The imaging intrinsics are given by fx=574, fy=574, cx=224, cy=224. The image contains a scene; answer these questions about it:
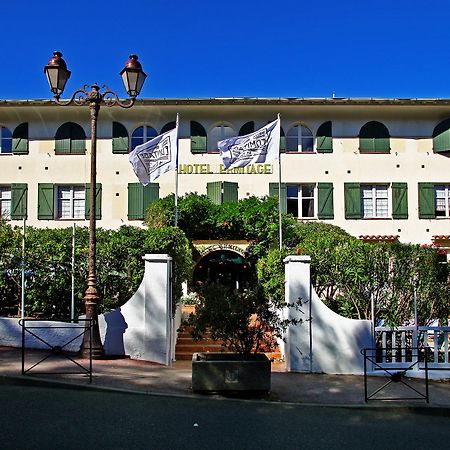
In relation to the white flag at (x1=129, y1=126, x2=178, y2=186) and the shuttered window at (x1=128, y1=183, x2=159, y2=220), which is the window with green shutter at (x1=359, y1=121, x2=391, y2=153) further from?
the white flag at (x1=129, y1=126, x2=178, y2=186)

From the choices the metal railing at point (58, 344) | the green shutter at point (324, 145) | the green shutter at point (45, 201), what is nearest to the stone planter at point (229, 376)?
the metal railing at point (58, 344)

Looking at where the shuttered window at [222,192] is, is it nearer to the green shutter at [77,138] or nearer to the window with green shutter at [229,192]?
the window with green shutter at [229,192]

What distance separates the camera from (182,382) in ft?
30.4

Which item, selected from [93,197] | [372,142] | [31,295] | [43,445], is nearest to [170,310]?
[93,197]

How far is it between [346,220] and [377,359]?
38.7 feet

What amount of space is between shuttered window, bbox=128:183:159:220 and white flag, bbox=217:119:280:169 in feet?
23.6

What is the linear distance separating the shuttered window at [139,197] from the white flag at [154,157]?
596 centimetres

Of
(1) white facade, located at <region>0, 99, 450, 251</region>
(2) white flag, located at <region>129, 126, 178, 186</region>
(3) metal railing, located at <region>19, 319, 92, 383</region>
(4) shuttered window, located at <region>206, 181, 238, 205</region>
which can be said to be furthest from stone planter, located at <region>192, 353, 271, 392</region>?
(1) white facade, located at <region>0, 99, 450, 251</region>

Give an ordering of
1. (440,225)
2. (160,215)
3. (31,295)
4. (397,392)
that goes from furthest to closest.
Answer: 1. (440,225)
2. (160,215)
3. (31,295)
4. (397,392)

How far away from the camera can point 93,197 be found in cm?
1098

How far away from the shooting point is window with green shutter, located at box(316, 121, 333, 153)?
73.3 ft

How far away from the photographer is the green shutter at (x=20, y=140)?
22.5 m

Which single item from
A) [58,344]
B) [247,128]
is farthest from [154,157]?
[247,128]

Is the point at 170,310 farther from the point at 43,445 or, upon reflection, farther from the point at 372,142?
the point at 372,142
